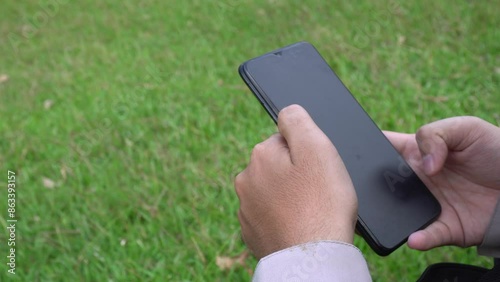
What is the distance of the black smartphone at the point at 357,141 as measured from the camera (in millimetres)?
1261

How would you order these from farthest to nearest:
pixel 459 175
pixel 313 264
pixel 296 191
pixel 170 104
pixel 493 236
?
1. pixel 170 104
2. pixel 459 175
3. pixel 493 236
4. pixel 296 191
5. pixel 313 264

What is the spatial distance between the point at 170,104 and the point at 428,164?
5.19ft

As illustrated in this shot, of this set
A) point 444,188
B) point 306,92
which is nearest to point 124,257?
point 306,92

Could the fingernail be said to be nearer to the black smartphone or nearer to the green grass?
the black smartphone

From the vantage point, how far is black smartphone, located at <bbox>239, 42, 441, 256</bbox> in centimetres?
126

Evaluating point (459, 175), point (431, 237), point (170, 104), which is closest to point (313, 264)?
point (431, 237)

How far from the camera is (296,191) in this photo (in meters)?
1.06

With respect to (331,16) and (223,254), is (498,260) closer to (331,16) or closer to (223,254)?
(223,254)

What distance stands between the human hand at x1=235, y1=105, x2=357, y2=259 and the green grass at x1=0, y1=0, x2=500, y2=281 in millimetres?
797

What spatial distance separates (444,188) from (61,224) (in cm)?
134

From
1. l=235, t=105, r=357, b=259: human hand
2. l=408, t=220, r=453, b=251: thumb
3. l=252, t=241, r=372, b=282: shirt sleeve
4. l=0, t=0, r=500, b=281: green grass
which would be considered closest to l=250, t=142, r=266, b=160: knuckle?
l=235, t=105, r=357, b=259: human hand

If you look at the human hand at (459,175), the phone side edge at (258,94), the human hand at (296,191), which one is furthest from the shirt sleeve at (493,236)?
the phone side edge at (258,94)

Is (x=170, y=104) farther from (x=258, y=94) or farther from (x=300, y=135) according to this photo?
(x=300, y=135)

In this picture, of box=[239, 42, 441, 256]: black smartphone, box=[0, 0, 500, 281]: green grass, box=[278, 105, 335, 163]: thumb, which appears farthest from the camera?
box=[0, 0, 500, 281]: green grass
